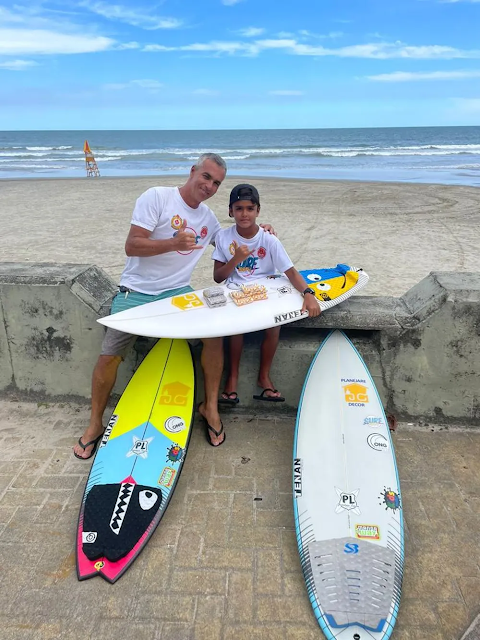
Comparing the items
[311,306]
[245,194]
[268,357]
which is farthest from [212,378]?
[245,194]

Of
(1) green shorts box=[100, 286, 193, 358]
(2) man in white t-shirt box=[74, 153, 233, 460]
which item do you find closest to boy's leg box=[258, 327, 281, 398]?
(2) man in white t-shirt box=[74, 153, 233, 460]

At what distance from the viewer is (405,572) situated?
2600 mm

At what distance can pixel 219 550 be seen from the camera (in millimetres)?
2719

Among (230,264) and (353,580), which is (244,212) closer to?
(230,264)

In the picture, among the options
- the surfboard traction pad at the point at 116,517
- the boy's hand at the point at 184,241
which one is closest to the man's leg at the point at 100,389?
the surfboard traction pad at the point at 116,517

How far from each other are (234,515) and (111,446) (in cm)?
99

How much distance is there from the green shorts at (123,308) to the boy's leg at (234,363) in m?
0.57

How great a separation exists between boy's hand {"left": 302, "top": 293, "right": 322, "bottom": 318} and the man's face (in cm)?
107

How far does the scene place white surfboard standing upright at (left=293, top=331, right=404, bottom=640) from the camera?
7.78 feet

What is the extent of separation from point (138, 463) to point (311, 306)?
1669 mm

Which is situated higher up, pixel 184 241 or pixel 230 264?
pixel 184 241

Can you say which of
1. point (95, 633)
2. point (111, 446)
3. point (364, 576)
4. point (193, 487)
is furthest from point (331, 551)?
point (111, 446)

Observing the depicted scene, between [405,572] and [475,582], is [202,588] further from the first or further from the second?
[475,582]

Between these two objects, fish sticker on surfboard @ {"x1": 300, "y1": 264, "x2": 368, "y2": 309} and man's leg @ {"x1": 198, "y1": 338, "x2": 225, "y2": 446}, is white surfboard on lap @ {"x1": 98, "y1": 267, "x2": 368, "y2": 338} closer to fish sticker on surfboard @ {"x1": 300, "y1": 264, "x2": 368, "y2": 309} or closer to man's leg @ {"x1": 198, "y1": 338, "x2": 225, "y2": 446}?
fish sticker on surfboard @ {"x1": 300, "y1": 264, "x2": 368, "y2": 309}
